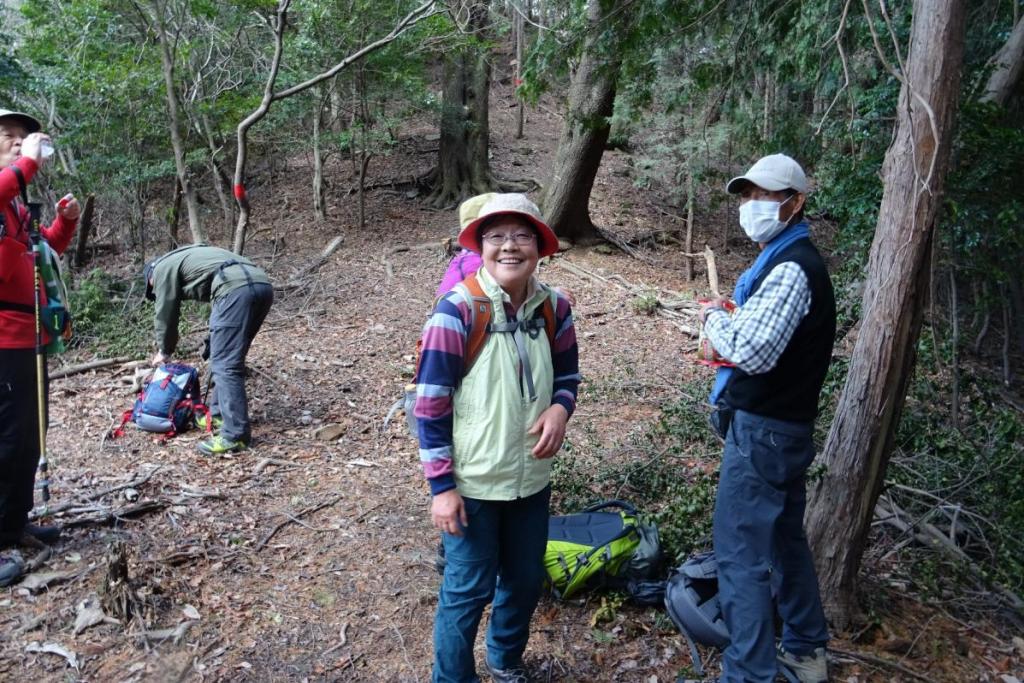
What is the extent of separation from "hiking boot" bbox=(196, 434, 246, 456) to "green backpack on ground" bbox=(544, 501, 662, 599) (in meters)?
2.93

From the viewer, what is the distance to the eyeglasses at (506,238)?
2602 millimetres

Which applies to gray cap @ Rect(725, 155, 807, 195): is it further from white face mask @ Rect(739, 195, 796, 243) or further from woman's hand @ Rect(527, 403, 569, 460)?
woman's hand @ Rect(527, 403, 569, 460)

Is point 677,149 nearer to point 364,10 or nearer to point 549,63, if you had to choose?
point 364,10

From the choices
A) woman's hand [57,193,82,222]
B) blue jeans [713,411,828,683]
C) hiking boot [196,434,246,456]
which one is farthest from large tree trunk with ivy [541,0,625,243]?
blue jeans [713,411,828,683]

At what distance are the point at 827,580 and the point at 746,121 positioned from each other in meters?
8.35

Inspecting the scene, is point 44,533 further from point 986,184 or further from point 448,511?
point 986,184

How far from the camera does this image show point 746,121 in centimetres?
1036

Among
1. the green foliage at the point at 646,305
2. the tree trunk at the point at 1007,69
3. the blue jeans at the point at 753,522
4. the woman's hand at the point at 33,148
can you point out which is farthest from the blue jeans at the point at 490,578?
the green foliage at the point at 646,305

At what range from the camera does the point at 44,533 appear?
4.00m

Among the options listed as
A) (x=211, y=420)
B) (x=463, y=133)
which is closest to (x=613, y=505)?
(x=211, y=420)

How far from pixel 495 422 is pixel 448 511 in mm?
350

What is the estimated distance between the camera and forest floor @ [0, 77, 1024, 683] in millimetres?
3264

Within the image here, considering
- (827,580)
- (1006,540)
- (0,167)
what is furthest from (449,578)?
(1006,540)

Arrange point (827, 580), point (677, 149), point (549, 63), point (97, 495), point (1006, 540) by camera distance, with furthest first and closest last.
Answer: point (677, 149), point (549, 63), point (97, 495), point (1006, 540), point (827, 580)
